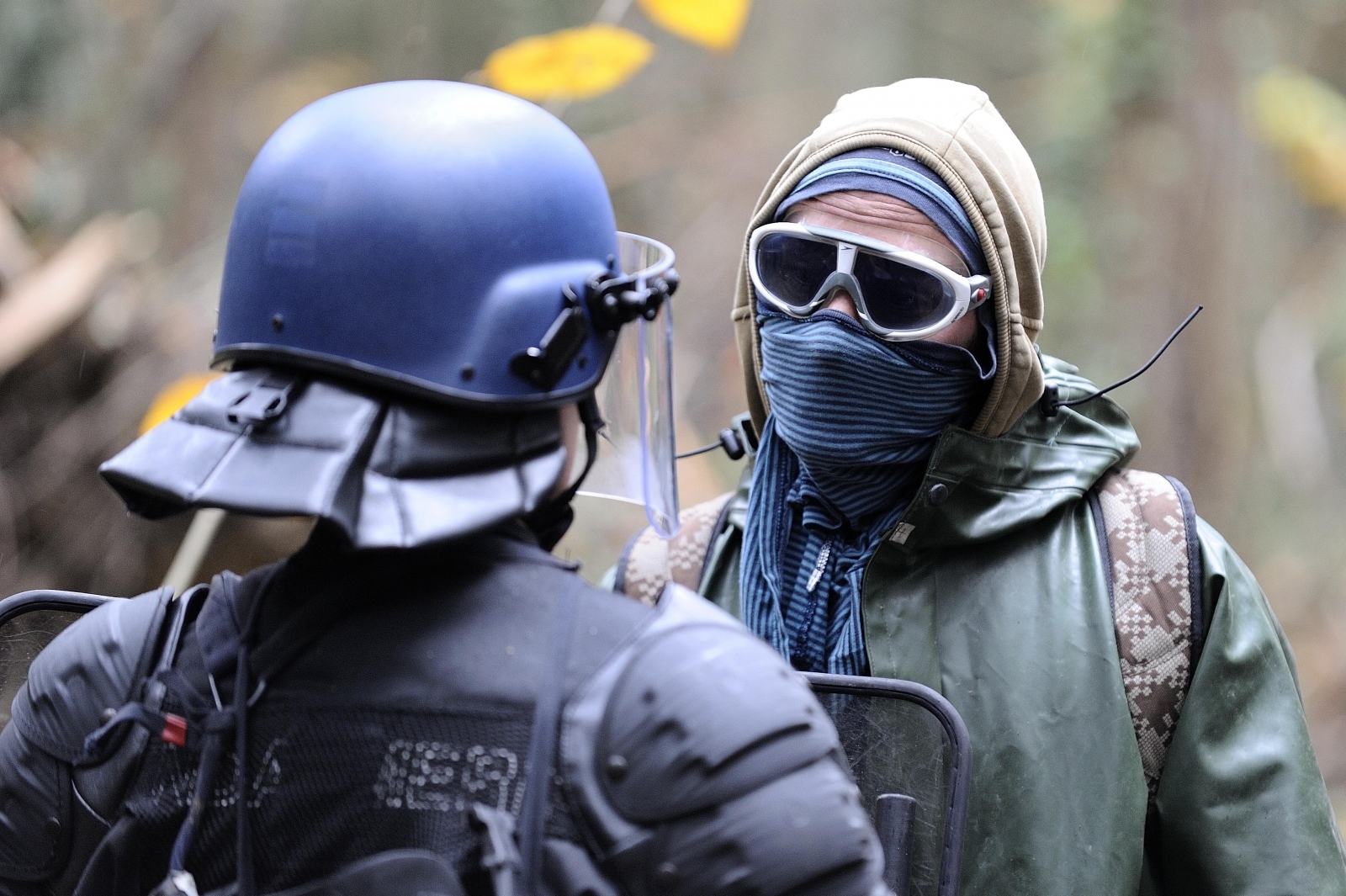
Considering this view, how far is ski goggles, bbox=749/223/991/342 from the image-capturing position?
2.24m

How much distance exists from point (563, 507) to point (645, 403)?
34 cm

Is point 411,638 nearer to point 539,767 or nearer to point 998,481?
point 539,767

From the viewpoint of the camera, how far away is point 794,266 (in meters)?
2.36

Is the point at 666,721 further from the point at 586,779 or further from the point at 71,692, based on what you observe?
the point at 71,692

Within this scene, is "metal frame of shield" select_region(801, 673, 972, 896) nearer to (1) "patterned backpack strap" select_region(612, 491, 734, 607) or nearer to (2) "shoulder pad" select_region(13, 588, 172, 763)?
(1) "patterned backpack strap" select_region(612, 491, 734, 607)

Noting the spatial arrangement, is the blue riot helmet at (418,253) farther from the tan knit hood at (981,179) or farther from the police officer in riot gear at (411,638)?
the tan knit hood at (981,179)

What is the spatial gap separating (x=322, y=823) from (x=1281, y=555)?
411 inches

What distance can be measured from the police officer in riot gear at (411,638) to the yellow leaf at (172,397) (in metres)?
2.71

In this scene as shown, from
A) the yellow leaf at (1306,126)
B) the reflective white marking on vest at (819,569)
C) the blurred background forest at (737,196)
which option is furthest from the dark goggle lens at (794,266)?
the yellow leaf at (1306,126)

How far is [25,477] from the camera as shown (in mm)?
4348

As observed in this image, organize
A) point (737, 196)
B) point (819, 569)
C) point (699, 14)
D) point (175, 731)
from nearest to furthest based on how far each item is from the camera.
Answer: point (175, 731) < point (819, 569) < point (699, 14) < point (737, 196)

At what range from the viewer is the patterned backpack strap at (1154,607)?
2.13 metres

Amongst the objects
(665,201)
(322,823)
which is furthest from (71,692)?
(665,201)

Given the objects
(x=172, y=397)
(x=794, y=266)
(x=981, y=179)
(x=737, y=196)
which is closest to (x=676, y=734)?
(x=794, y=266)
